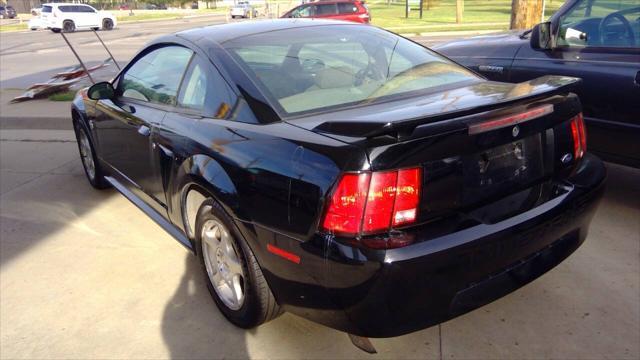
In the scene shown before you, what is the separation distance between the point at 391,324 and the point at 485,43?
354cm

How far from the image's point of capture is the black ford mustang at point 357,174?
6.38ft

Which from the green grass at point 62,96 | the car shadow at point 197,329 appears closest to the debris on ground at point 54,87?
the green grass at point 62,96

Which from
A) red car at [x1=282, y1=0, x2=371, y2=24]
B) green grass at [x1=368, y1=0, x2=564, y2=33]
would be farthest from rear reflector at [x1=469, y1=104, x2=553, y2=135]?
green grass at [x1=368, y1=0, x2=564, y2=33]

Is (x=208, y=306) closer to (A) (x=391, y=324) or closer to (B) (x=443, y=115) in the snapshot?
(A) (x=391, y=324)

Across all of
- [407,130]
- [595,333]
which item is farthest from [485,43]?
[407,130]

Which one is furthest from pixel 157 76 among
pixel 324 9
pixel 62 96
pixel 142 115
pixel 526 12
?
pixel 324 9

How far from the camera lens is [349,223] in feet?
6.40

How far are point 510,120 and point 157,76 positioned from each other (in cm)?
234

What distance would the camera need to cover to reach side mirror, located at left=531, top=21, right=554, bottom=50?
4.11m

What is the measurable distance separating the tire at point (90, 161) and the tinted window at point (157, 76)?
0.97 metres

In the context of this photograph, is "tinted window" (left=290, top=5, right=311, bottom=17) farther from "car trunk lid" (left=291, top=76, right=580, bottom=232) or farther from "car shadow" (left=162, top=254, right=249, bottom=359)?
"car trunk lid" (left=291, top=76, right=580, bottom=232)

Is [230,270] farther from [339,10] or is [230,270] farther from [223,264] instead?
[339,10]

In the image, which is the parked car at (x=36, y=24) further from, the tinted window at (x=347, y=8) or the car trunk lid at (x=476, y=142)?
the car trunk lid at (x=476, y=142)

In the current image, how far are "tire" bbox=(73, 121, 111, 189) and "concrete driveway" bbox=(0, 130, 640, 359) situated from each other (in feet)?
1.78
